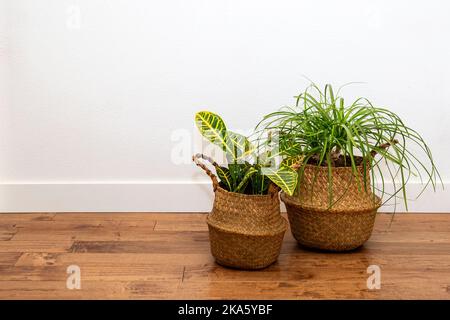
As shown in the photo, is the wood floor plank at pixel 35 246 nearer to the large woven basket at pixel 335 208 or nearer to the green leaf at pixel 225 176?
the green leaf at pixel 225 176

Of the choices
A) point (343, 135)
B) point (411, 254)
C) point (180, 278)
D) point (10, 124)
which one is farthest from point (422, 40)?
point (10, 124)

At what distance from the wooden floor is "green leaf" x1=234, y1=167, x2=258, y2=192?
272mm

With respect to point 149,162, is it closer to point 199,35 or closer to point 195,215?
point 195,215

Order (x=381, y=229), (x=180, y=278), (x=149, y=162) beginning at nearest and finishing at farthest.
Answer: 1. (x=180, y=278)
2. (x=381, y=229)
3. (x=149, y=162)

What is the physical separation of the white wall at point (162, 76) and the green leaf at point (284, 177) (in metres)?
0.63

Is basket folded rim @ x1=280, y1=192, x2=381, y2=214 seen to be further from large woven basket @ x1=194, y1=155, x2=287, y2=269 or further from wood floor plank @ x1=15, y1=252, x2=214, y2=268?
wood floor plank @ x1=15, y1=252, x2=214, y2=268

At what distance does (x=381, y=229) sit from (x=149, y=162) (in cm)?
100

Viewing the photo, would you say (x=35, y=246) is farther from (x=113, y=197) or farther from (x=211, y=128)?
(x=211, y=128)

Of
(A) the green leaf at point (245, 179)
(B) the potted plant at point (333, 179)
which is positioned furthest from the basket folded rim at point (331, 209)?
(A) the green leaf at point (245, 179)

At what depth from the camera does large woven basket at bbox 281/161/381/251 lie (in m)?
1.92

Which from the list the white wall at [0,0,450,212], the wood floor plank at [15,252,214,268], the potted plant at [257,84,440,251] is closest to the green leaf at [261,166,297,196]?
the potted plant at [257,84,440,251]

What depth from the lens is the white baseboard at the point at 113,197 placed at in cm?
240

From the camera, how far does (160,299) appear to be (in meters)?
1.63

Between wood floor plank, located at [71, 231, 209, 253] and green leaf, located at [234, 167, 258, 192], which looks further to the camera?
wood floor plank, located at [71, 231, 209, 253]
